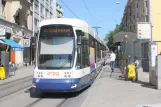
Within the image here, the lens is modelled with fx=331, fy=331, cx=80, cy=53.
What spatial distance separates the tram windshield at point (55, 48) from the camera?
13.4 metres

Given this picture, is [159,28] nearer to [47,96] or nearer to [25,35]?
[25,35]

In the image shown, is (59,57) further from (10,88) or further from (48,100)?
(10,88)

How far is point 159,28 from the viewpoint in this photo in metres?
45.9

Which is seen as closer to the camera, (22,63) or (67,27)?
(67,27)

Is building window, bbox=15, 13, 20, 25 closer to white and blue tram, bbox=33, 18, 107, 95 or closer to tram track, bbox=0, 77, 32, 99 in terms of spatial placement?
tram track, bbox=0, 77, 32, 99

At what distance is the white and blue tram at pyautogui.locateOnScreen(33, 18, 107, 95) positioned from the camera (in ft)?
43.3

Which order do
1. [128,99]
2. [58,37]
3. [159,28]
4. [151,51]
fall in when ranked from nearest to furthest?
1. [128,99]
2. [58,37]
3. [151,51]
4. [159,28]

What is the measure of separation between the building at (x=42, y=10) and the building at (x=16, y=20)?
2.94m

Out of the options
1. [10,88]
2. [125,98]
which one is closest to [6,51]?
[10,88]

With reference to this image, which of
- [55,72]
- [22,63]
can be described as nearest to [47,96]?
[55,72]

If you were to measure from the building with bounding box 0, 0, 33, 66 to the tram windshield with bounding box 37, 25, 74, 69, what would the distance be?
23.6 meters

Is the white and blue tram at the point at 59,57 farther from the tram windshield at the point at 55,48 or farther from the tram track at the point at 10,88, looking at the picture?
the tram track at the point at 10,88

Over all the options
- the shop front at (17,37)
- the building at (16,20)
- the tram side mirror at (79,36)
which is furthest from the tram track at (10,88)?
the building at (16,20)

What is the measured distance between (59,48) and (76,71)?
1.18 m
